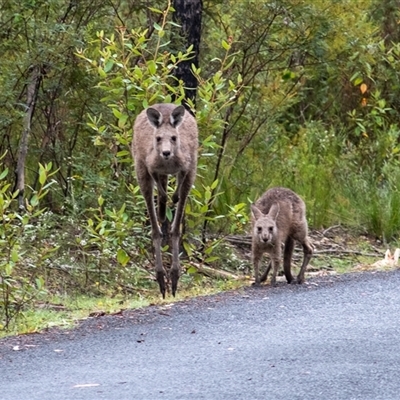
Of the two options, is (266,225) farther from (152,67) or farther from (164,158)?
(152,67)

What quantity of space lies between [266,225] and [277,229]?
0.16m

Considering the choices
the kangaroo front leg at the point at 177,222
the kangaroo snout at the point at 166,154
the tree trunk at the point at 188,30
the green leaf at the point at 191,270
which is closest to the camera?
the kangaroo snout at the point at 166,154

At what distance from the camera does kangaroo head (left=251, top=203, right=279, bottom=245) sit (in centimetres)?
1175

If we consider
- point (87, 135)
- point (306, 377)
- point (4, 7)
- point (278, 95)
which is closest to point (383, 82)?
point (278, 95)

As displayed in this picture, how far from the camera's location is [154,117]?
1055 cm

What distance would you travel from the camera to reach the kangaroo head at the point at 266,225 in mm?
11750

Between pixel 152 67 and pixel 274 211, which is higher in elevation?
pixel 152 67

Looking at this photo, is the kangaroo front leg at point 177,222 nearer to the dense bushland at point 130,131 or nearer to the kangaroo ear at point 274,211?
the dense bushland at point 130,131

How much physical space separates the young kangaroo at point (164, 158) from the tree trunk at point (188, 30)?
5.84 feet

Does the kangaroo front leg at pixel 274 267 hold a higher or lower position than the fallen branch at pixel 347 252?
higher

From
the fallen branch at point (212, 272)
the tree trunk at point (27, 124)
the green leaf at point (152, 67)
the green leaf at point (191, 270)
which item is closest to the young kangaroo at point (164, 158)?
the green leaf at point (152, 67)

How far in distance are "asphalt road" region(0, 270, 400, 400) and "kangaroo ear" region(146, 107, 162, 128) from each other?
1.58 metres

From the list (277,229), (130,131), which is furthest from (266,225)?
Answer: (130,131)

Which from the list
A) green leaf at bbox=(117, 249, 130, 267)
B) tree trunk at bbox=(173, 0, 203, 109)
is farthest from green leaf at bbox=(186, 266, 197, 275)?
tree trunk at bbox=(173, 0, 203, 109)
